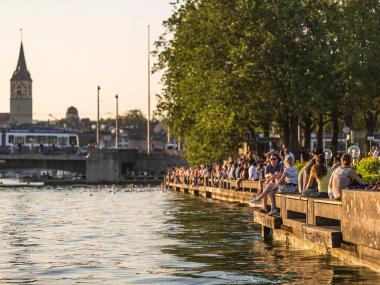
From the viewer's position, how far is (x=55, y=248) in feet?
98.3

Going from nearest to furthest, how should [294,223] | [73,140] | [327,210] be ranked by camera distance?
[327,210] → [294,223] → [73,140]

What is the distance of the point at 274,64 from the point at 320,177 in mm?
40622

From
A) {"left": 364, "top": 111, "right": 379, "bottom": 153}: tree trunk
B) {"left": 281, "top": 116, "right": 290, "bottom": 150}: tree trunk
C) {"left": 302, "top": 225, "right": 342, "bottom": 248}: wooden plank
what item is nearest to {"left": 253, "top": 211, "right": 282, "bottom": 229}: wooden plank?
{"left": 302, "top": 225, "right": 342, "bottom": 248}: wooden plank

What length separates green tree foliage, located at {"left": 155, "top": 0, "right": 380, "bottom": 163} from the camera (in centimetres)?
6606

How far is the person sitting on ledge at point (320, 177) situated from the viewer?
26.0 meters

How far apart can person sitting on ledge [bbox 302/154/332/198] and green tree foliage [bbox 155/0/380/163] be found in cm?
3846

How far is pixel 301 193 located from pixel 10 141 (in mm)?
132993

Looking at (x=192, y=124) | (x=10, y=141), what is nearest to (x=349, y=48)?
(x=192, y=124)

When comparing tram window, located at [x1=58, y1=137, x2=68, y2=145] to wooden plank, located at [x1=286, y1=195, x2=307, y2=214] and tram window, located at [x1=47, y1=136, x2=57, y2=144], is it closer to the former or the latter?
tram window, located at [x1=47, y1=136, x2=57, y2=144]

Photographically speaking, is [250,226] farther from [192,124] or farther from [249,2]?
[192,124]

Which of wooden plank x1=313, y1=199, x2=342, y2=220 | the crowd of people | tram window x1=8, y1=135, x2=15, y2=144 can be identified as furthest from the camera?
tram window x1=8, y1=135, x2=15, y2=144

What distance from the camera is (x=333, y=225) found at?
25281 millimetres

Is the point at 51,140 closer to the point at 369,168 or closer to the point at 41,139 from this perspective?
the point at 41,139

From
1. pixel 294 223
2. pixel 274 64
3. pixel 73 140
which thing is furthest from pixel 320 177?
pixel 73 140
